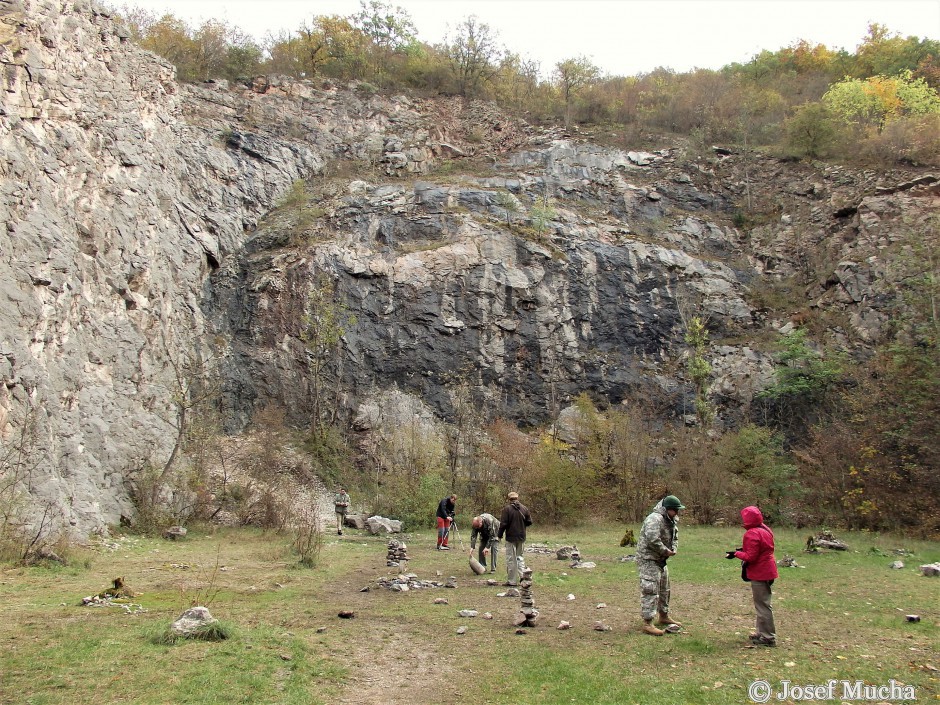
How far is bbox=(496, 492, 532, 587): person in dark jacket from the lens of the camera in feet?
37.8

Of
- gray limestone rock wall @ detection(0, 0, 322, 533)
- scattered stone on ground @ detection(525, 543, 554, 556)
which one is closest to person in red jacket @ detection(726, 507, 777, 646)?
scattered stone on ground @ detection(525, 543, 554, 556)

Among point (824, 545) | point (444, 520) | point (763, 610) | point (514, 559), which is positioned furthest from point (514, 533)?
point (824, 545)

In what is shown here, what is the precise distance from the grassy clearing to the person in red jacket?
0.20 meters

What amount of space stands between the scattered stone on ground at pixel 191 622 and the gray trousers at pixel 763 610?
6.36m

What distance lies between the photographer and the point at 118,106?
28.9 meters

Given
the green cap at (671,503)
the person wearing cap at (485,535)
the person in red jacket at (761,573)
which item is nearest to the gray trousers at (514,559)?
the person wearing cap at (485,535)

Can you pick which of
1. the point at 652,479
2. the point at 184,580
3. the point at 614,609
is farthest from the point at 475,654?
the point at 652,479

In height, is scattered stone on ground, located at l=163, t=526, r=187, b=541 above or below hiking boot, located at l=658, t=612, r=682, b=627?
below

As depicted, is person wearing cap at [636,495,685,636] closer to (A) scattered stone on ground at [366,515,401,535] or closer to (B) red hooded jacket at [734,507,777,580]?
(B) red hooded jacket at [734,507,777,580]

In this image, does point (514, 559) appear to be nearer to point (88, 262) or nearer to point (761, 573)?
point (761, 573)

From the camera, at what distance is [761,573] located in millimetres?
7320

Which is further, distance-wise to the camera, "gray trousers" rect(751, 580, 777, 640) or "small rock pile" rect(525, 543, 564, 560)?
"small rock pile" rect(525, 543, 564, 560)

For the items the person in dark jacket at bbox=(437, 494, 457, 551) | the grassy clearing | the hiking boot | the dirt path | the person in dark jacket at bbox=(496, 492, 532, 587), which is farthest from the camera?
the person in dark jacket at bbox=(437, 494, 457, 551)

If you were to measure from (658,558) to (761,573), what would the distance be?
1.29m
